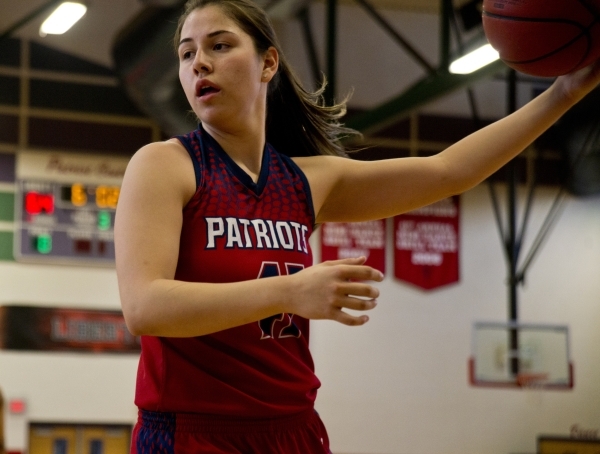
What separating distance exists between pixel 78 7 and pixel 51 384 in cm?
425

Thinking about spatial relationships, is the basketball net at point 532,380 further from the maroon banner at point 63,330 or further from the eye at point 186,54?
the eye at point 186,54

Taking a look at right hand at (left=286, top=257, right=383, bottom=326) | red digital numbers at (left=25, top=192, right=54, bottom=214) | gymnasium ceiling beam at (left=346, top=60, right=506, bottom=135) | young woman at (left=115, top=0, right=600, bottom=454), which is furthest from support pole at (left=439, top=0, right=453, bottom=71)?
right hand at (left=286, top=257, right=383, bottom=326)

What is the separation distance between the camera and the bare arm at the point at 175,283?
5.83 feet

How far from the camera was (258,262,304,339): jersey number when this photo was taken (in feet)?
7.19

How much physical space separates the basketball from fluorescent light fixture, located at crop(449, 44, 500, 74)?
4.16 metres

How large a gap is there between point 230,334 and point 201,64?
627 mm

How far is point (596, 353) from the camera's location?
479 inches

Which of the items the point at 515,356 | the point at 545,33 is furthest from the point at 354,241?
the point at 545,33

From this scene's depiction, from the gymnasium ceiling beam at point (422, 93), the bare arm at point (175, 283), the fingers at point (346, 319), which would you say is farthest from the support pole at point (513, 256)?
the fingers at point (346, 319)

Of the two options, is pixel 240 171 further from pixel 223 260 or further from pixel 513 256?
pixel 513 256

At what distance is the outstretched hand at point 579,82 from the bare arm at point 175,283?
3.70 feet

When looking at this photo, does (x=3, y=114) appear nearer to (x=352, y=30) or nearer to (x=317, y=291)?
(x=352, y=30)

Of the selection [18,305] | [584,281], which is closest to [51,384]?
[18,305]

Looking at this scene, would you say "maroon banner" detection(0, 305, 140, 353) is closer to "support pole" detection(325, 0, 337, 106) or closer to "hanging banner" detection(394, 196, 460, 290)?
"hanging banner" detection(394, 196, 460, 290)
